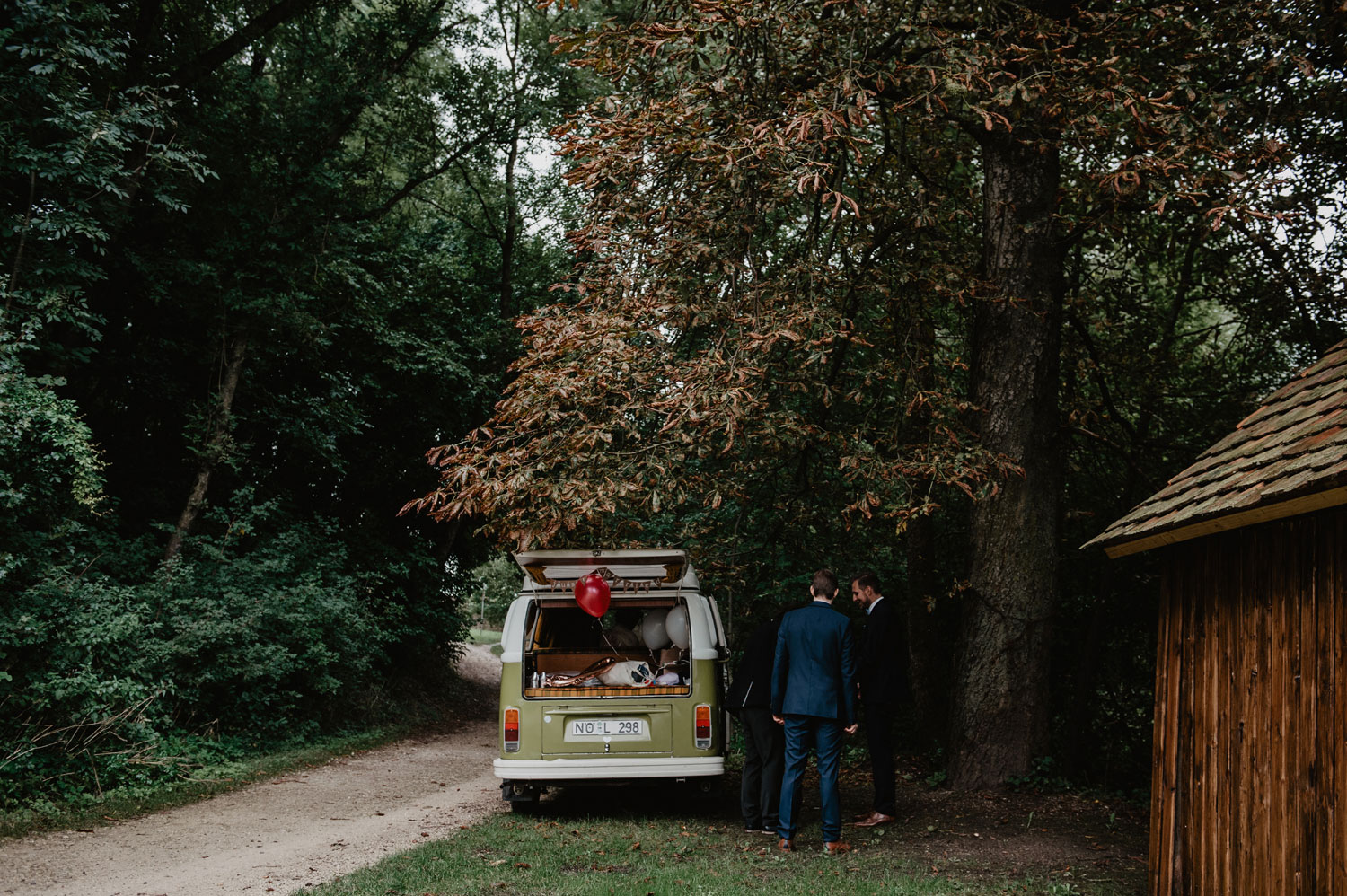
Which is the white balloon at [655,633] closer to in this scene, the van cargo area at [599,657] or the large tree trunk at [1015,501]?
the van cargo area at [599,657]

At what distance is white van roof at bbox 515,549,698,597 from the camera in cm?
832

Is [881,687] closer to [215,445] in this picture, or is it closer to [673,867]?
[673,867]

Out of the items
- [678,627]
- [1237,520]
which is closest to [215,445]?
[678,627]

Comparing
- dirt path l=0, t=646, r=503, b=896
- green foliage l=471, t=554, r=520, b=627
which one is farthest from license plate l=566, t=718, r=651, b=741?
green foliage l=471, t=554, r=520, b=627

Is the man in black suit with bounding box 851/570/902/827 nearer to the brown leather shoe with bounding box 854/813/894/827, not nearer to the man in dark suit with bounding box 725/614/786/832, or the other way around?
the brown leather shoe with bounding box 854/813/894/827

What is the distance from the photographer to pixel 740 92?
8.06 meters

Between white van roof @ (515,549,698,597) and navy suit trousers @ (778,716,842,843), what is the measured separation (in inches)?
73.5

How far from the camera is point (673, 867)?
637 cm

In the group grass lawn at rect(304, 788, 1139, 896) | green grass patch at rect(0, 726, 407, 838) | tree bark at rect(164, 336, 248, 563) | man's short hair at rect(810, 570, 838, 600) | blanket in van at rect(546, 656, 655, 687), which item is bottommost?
green grass patch at rect(0, 726, 407, 838)

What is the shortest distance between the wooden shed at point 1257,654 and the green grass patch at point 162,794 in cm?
810

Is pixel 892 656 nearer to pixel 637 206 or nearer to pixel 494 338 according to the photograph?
pixel 637 206

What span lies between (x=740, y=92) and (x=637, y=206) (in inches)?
52.1

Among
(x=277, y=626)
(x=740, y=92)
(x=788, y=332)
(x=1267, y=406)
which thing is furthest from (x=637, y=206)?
(x=277, y=626)

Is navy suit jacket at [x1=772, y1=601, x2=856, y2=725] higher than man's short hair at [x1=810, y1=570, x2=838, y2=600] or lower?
lower
